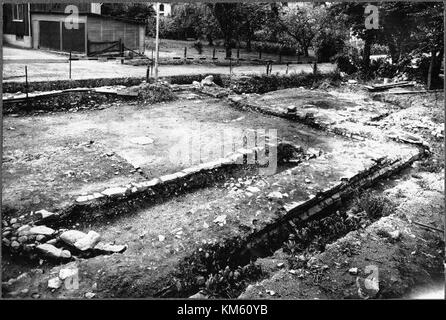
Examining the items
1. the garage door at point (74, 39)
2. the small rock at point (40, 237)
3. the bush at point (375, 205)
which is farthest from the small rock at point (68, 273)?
the garage door at point (74, 39)

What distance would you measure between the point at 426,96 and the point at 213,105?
25.3 feet

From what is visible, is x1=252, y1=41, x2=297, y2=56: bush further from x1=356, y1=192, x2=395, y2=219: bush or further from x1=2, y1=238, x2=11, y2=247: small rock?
x1=2, y1=238, x2=11, y2=247: small rock

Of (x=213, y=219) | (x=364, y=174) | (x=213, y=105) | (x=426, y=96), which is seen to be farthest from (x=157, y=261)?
(x=426, y=96)

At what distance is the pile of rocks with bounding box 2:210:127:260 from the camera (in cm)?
414

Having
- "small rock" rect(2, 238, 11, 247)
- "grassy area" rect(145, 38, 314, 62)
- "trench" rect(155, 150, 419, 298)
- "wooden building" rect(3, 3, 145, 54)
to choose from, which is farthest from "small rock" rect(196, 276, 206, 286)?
"grassy area" rect(145, 38, 314, 62)

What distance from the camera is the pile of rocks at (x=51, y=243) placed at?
13.6 feet

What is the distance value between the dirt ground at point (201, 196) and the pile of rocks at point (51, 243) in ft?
0.52

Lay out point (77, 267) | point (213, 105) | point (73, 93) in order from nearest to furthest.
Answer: point (77, 267) < point (73, 93) < point (213, 105)

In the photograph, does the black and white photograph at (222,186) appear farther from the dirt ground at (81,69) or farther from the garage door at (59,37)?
the garage door at (59,37)

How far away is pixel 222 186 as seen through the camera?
6.39 metres

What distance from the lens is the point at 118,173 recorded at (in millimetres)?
6301

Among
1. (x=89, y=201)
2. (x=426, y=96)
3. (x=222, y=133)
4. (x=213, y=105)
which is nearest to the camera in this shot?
(x=89, y=201)

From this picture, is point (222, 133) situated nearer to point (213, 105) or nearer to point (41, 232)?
point (213, 105)

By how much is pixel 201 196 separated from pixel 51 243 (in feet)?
7.82
